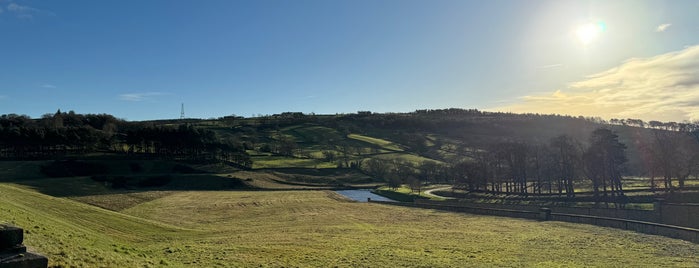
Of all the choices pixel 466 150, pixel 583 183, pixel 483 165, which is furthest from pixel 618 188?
pixel 466 150

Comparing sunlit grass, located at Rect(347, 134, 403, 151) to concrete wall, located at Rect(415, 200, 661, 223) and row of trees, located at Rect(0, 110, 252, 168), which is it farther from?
concrete wall, located at Rect(415, 200, 661, 223)

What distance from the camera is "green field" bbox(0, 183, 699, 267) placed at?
882 inches

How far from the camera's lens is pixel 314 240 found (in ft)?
114

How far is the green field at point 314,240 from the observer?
22.4 metres

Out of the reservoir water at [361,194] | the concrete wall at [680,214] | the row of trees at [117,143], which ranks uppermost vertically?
the row of trees at [117,143]

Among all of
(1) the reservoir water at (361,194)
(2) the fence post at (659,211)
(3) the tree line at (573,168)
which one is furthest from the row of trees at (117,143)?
(2) the fence post at (659,211)

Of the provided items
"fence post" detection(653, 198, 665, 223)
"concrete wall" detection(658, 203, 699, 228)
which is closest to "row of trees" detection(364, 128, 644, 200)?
"fence post" detection(653, 198, 665, 223)

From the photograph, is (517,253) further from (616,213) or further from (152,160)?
(152,160)

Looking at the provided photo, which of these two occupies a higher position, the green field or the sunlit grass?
the sunlit grass

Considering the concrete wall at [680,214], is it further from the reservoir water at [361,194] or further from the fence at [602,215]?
the reservoir water at [361,194]

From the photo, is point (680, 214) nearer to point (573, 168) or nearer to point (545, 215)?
point (545, 215)

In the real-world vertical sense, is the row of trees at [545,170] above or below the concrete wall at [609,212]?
above

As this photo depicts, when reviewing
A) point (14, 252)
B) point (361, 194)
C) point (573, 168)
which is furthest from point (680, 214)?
point (361, 194)

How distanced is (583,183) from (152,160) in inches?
3936
